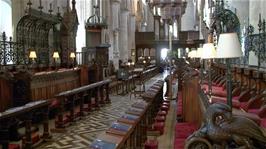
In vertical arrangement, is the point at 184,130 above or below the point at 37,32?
below

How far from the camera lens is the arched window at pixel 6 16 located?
16.5 m

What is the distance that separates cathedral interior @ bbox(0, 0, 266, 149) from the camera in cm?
335

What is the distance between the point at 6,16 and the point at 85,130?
1047 centimetres

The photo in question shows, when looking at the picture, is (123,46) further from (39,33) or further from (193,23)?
(193,23)

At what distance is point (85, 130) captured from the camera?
325 inches

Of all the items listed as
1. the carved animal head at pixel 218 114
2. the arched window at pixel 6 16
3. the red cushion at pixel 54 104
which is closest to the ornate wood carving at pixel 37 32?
the arched window at pixel 6 16

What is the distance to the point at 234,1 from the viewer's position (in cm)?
1493

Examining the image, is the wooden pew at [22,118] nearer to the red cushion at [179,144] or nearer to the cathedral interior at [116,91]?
the cathedral interior at [116,91]

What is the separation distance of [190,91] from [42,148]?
2919 millimetres

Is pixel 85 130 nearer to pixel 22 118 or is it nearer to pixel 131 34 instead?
pixel 22 118

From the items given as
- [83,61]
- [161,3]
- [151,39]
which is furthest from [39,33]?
[151,39]

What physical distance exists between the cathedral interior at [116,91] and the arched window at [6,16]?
0.15ft

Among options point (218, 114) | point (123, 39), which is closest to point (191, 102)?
point (218, 114)

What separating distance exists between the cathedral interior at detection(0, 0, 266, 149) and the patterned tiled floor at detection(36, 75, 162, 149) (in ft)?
0.07
